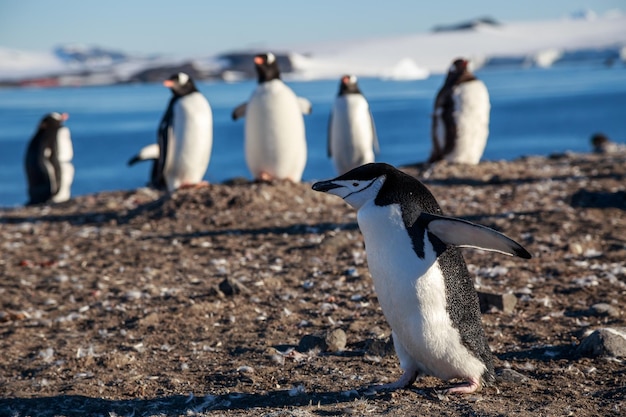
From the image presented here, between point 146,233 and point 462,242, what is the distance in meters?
4.39

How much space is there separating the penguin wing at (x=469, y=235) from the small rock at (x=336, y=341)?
3.26 feet

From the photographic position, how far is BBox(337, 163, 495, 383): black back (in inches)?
132

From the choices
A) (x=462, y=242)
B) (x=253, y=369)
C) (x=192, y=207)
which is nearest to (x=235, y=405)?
(x=253, y=369)

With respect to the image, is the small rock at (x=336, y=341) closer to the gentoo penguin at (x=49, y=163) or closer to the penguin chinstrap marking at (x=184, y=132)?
the penguin chinstrap marking at (x=184, y=132)

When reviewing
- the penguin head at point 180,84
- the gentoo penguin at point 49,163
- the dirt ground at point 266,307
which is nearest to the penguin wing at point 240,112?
the penguin head at point 180,84

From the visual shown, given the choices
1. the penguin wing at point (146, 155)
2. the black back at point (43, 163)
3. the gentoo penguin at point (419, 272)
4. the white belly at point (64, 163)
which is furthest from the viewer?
the white belly at point (64, 163)

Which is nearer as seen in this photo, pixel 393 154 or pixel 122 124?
pixel 393 154

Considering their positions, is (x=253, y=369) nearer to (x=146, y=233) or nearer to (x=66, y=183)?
(x=146, y=233)

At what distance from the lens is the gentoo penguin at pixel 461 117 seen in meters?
10.8

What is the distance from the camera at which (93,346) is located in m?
4.48

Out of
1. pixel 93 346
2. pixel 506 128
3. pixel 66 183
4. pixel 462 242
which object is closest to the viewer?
pixel 462 242

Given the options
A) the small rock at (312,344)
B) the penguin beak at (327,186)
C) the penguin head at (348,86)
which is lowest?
the small rock at (312,344)

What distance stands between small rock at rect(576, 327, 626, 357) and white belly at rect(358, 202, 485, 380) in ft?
2.25

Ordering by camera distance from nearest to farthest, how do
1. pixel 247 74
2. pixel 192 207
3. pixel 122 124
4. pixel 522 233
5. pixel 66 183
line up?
1. pixel 522 233
2. pixel 192 207
3. pixel 66 183
4. pixel 122 124
5. pixel 247 74
